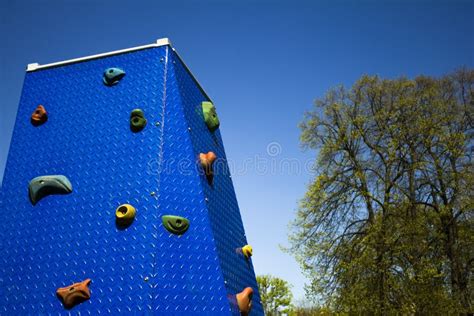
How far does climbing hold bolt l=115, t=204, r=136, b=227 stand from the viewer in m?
4.64

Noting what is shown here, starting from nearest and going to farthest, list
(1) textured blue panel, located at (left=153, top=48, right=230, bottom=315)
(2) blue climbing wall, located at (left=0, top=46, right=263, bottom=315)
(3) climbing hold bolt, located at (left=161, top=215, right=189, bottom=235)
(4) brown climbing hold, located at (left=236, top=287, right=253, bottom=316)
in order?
(1) textured blue panel, located at (left=153, top=48, right=230, bottom=315) < (2) blue climbing wall, located at (left=0, top=46, right=263, bottom=315) < (3) climbing hold bolt, located at (left=161, top=215, right=189, bottom=235) < (4) brown climbing hold, located at (left=236, top=287, right=253, bottom=316)

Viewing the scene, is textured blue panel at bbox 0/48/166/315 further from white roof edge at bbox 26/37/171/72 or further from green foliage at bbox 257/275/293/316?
green foliage at bbox 257/275/293/316

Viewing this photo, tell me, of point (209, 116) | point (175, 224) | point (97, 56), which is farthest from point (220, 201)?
point (97, 56)

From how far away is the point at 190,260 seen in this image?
4531 mm

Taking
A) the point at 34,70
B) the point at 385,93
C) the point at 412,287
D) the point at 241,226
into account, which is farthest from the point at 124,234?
the point at 385,93

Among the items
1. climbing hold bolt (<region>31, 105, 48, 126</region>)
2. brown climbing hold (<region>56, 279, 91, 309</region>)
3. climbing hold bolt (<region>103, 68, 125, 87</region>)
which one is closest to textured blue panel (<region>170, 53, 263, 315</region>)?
climbing hold bolt (<region>103, 68, 125, 87</region>)

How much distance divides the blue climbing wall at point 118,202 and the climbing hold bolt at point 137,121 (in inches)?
3.3

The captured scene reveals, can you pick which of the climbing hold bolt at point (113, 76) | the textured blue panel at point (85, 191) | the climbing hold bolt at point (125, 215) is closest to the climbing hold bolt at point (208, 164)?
the textured blue panel at point (85, 191)

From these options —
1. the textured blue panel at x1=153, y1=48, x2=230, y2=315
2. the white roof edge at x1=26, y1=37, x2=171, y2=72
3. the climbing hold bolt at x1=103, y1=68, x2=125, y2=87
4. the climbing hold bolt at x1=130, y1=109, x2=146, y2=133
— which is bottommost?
the textured blue panel at x1=153, y1=48, x2=230, y2=315

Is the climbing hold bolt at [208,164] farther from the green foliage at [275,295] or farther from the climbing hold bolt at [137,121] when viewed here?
the green foliage at [275,295]

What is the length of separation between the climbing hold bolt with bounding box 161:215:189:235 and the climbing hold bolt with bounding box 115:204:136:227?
41 centimetres

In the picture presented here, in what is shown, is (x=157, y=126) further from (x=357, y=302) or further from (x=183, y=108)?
(x=357, y=302)

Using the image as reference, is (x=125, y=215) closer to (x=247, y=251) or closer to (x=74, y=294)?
(x=74, y=294)

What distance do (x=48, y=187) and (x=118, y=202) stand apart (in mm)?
1191
